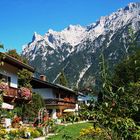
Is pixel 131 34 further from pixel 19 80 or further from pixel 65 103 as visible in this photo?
pixel 65 103

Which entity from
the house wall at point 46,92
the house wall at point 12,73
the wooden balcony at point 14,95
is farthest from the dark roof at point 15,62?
the house wall at point 46,92

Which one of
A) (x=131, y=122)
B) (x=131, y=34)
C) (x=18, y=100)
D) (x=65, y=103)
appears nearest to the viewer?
(x=131, y=122)

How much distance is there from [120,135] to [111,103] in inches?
17.7

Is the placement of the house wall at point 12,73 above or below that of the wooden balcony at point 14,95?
above

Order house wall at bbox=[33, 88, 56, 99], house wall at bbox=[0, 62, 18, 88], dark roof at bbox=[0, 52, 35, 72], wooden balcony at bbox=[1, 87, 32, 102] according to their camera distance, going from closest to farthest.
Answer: dark roof at bbox=[0, 52, 35, 72]
wooden balcony at bbox=[1, 87, 32, 102]
house wall at bbox=[0, 62, 18, 88]
house wall at bbox=[33, 88, 56, 99]

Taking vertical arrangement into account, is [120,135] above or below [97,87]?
below

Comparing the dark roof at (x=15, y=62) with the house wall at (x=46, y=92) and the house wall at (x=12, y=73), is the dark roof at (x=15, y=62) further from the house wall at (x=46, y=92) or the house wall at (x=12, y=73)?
the house wall at (x=46, y=92)

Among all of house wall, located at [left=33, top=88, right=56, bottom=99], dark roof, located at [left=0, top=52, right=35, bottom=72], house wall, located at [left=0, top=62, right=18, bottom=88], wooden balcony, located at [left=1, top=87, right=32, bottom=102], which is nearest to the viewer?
dark roof, located at [left=0, top=52, right=35, bottom=72]

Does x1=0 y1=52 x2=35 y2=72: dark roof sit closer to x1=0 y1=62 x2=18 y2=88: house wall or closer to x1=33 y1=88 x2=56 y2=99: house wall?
x1=0 y1=62 x2=18 y2=88: house wall

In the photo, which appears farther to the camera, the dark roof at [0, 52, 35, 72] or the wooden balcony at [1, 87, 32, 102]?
the wooden balcony at [1, 87, 32, 102]

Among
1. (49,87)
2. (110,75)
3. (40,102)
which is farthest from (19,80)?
(110,75)

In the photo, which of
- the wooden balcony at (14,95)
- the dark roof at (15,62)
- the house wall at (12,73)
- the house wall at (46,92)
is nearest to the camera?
the dark roof at (15,62)

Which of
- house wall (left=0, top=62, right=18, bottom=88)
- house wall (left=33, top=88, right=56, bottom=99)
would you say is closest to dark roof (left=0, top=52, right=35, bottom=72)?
house wall (left=0, top=62, right=18, bottom=88)

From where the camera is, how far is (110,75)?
19.6 ft
